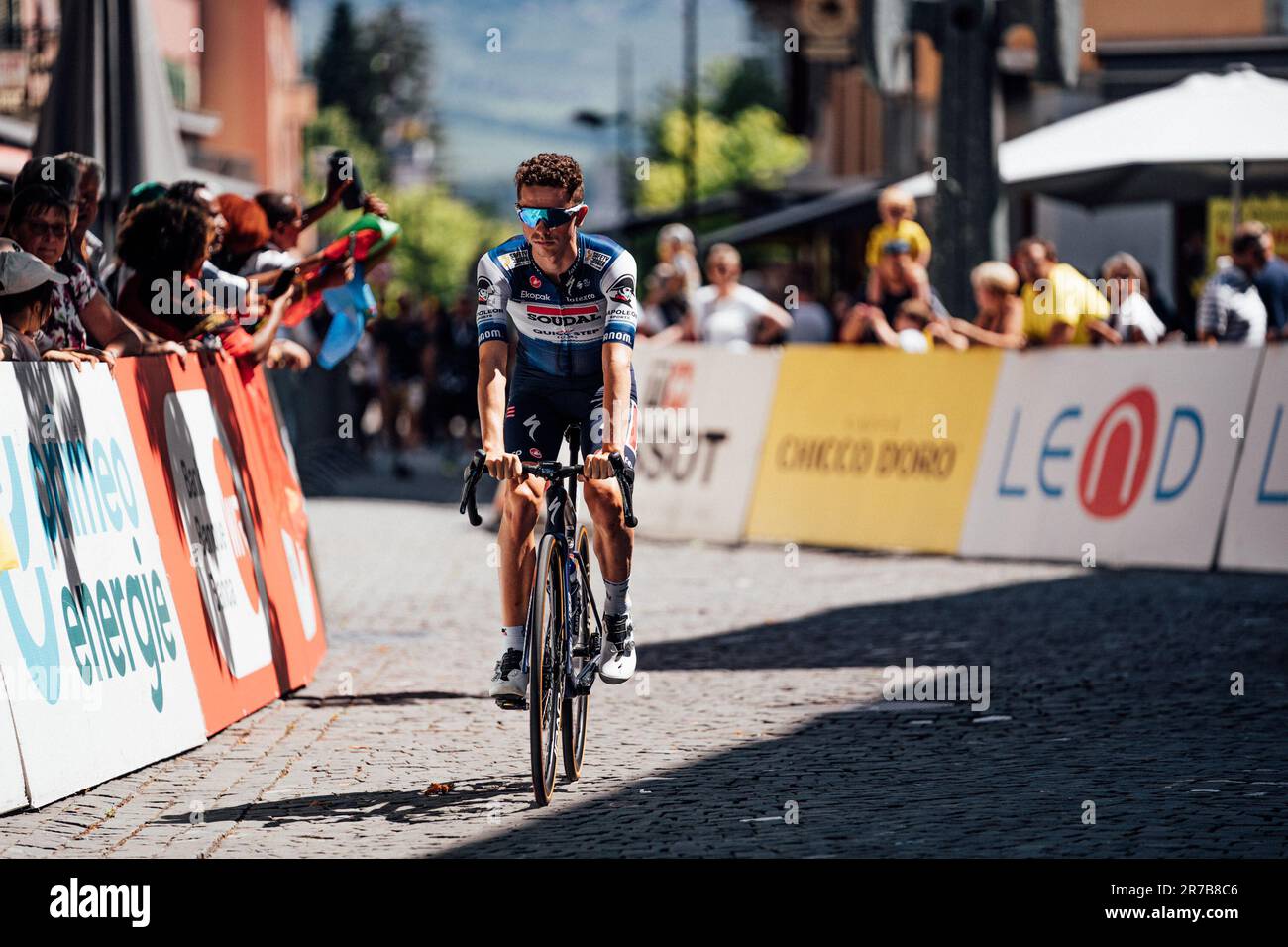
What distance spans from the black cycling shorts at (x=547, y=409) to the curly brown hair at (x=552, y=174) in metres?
0.64

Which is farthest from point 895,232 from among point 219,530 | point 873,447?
point 219,530

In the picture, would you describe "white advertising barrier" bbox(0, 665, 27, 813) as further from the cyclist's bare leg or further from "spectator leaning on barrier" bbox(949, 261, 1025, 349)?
"spectator leaning on barrier" bbox(949, 261, 1025, 349)

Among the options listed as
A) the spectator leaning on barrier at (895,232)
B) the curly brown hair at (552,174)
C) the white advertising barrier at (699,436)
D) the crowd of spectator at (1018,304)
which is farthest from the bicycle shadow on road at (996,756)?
the spectator leaning on barrier at (895,232)

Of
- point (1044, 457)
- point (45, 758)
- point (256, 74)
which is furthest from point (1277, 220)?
point (256, 74)

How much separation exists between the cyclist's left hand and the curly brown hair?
883mm

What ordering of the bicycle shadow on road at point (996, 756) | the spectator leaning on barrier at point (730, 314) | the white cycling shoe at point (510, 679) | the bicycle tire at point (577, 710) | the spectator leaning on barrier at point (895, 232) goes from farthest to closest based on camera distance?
the spectator leaning on barrier at point (730, 314), the spectator leaning on barrier at point (895, 232), the bicycle tire at point (577, 710), the white cycling shoe at point (510, 679), the bicycle shadow on road at point (996, 756)

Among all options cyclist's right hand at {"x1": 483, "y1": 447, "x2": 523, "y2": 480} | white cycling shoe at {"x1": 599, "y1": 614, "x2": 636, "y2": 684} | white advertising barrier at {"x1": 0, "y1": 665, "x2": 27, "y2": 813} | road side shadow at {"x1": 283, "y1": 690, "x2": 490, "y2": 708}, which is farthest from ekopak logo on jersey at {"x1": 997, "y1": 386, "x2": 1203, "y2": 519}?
white advertising barrier at {"x1": 0, "y1": 665, "x2": 27, "y2": 813}

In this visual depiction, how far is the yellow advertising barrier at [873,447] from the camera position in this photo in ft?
49.5

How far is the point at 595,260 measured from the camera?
23.8 feet

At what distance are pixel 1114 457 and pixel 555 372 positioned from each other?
7426mm

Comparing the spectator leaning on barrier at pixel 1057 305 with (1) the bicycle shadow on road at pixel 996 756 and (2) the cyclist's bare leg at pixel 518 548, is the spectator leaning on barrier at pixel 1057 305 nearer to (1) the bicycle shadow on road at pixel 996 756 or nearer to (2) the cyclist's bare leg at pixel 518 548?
(1) the bicycle shadow on road at pixel 996 756

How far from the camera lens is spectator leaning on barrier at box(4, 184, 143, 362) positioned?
7.78 m

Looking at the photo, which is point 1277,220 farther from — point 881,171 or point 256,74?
point 256,74

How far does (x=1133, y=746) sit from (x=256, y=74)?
60.5m
